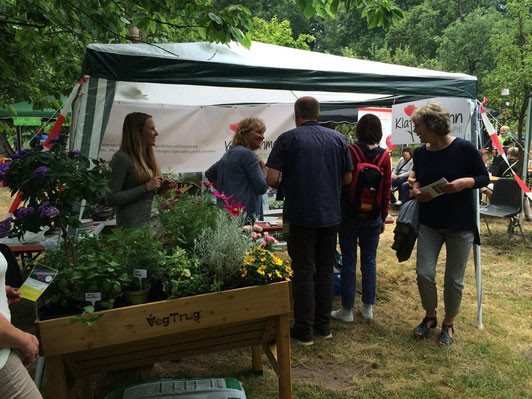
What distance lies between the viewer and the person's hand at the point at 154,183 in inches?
109

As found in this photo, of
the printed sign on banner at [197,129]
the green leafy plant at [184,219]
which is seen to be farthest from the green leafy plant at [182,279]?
the printed sign on banner at [197,129]

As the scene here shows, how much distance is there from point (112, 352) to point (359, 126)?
259 cm

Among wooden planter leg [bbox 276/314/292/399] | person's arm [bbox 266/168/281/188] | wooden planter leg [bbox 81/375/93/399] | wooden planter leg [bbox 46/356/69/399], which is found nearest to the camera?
wooden planter leg [bbox 46/356/69/399]

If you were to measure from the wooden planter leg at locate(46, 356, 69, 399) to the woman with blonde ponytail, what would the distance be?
1225 mm

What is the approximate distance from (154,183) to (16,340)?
1.52 m

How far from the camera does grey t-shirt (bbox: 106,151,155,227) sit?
9.20 feet

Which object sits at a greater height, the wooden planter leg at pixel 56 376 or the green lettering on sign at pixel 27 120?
the green lettering on sign at pixel 27 120

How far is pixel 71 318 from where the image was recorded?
175 cm

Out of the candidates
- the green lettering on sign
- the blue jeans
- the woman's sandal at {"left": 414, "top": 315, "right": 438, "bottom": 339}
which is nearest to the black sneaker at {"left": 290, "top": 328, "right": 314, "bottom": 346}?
the blue jeans

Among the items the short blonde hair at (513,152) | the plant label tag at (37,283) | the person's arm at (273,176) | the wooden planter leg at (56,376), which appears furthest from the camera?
the short blonde hair at (513,152)

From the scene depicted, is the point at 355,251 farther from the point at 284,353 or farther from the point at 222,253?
the point at 222,253

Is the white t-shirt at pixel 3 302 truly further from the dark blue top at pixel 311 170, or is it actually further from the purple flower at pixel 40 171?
the dark blue top at pixel 311 170

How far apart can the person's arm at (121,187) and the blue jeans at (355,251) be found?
1736 mm

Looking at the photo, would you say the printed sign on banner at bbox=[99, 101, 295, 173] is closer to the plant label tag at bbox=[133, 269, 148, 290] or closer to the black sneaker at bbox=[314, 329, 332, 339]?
the black sneaker at bbox=[314, 329, 332, 339]
